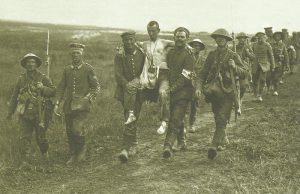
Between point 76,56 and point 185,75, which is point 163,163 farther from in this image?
point 76,56

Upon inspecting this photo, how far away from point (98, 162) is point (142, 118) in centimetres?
405

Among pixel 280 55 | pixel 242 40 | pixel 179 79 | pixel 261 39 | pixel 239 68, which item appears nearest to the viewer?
pixel 239 68

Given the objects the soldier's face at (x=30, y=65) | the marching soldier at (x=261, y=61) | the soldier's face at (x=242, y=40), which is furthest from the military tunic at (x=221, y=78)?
the marching soldier at (x=261, y=61)

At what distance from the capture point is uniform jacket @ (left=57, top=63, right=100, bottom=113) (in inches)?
363

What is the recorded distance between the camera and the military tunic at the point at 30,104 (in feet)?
30.0

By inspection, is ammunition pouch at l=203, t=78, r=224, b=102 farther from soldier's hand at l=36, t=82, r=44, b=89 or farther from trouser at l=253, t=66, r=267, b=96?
trouser at l=253, t=66, r=267, b=96

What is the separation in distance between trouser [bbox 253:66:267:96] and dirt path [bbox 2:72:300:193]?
4.46 m

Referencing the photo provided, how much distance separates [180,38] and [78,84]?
188cm

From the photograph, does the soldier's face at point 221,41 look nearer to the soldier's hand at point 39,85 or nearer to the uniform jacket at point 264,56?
the soldier's hand at point 39,85

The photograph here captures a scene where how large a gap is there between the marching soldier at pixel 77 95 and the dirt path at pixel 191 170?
46 cm

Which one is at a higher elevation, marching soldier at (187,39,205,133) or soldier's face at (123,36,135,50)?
soldier's face at (123,36,135,50)

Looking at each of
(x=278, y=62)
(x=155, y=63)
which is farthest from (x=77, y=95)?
(x=278, y=62)

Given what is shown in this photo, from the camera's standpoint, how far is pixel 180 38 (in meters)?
8.87

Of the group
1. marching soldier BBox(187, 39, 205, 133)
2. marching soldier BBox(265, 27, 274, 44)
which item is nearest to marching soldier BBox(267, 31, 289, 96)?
marching soldier BBox(265, 27, 274, 44)
